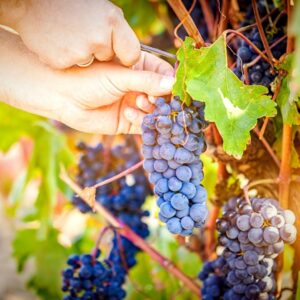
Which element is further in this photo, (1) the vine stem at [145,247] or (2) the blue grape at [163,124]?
(1) the vine stem at [145,247]

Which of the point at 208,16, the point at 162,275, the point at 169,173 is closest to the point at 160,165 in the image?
the point at 169,173

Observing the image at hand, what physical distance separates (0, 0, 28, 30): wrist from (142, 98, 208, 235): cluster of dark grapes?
27 centimetres

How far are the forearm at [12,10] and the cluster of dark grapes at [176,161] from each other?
0.89ft

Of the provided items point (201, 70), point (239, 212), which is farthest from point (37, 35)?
point (239, 212)

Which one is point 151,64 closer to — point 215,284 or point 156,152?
point 156,152

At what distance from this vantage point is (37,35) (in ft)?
2.58

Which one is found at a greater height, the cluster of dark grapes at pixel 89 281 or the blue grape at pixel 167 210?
the blue grape at pixel 167 210

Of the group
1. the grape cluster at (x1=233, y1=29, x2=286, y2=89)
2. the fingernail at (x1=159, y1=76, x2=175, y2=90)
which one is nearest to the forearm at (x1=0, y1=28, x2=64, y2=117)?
the fingernail at (x1=159, y1=76, x2=175, y2=90)

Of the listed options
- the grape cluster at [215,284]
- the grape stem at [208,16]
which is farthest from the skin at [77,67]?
the grape stem at [208,16]

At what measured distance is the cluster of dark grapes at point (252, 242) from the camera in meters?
0.82

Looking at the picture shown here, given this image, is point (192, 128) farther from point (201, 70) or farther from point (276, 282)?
point (276, 282)

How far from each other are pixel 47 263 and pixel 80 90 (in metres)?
0.91

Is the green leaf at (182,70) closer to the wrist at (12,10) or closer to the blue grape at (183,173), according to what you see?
the blue grape at (183,173)

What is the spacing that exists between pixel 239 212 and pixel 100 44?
1.21ft
